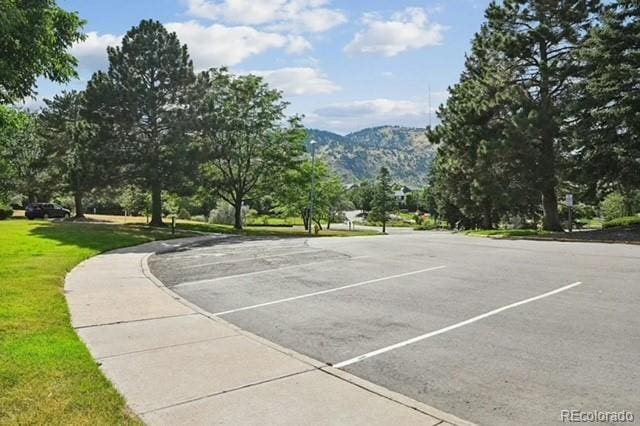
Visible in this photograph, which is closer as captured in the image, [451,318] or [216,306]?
→ [451,318]

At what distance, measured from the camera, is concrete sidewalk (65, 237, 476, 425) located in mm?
4223

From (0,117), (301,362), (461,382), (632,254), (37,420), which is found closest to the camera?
(37,420)

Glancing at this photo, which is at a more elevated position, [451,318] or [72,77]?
[72,77]

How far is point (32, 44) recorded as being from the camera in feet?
31.1

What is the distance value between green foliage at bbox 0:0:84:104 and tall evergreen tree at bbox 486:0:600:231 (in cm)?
2201

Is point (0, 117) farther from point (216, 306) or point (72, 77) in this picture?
point (216, 306)

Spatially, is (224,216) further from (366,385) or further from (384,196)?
(366,385)

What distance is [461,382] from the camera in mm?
5031

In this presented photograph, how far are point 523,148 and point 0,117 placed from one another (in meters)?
24.3

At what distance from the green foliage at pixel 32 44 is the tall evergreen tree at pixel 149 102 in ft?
68.9

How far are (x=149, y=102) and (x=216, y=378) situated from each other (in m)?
31.6

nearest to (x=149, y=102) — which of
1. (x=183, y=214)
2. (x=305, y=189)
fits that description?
(x=305, y=189)

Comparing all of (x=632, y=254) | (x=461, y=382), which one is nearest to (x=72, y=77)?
(x=461, y=382)

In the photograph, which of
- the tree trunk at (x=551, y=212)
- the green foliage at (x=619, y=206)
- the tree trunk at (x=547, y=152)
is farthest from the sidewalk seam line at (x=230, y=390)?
the green foliage at (x=619, y=206)
